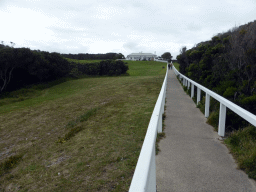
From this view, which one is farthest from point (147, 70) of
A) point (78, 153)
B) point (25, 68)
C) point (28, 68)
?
point (78, 153)

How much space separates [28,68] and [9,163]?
78.2 feet

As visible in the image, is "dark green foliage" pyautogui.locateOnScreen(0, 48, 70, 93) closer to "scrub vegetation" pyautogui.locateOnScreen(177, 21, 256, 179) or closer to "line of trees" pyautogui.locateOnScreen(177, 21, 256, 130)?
"scrub vegetation" pyautogui.locateOnScreen(177, 21, 256, 179)

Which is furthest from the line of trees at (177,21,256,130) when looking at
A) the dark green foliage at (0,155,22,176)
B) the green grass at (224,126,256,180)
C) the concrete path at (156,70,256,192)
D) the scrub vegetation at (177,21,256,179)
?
the dark green foliage at (0,155,22,176)

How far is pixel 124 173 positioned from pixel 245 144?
7.35ft

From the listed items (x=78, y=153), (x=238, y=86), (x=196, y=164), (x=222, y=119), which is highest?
(x=238, y=86)

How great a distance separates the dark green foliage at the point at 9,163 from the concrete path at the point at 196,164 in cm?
421

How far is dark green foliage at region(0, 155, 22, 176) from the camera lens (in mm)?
5596

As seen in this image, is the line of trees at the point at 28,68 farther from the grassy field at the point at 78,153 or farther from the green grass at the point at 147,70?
the grassy field at the point at 78,153

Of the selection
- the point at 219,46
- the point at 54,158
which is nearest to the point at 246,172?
the point at 54,158

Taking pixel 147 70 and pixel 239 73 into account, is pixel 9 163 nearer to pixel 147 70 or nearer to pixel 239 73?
pixel 239 73

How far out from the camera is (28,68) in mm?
27016

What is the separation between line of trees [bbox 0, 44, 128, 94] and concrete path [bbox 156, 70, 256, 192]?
2493cm

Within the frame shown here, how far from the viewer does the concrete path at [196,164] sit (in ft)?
9.13

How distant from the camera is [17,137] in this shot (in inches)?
339
